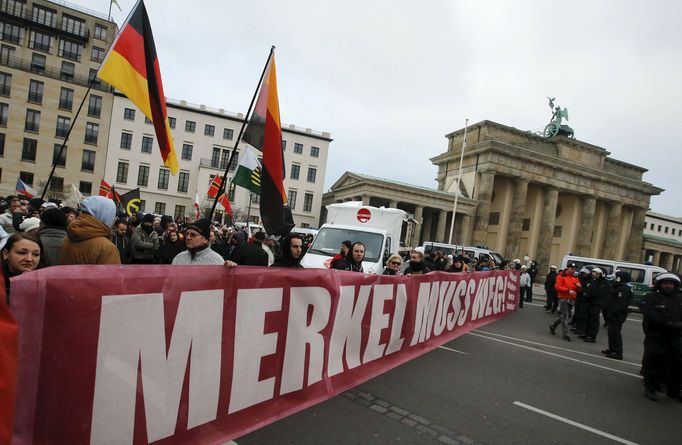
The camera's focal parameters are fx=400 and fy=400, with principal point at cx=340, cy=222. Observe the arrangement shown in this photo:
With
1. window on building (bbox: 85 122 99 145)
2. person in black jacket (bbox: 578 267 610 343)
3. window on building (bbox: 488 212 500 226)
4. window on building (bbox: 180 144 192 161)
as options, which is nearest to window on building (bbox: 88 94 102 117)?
window on building (bbox: 85 122 99 145)

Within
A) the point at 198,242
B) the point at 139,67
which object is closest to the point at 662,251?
the point at 198,242

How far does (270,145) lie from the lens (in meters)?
4.55

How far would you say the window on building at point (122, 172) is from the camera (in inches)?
1988

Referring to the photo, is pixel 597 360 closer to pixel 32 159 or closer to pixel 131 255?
pixel 131 255

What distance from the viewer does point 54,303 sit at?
2.07 metres

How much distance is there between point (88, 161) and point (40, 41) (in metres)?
15.3

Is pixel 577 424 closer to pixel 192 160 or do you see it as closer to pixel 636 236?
pixel 192 160

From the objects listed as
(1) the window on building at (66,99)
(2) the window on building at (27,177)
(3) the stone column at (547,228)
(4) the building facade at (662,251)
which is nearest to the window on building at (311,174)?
(1) the window on building at (66,99)

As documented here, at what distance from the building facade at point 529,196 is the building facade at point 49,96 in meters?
31.5

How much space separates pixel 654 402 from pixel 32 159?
2321 inches

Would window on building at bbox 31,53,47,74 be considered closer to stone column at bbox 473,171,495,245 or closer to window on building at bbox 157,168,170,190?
window on building at bbox 157,168,170,190

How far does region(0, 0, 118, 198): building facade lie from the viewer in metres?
46.1

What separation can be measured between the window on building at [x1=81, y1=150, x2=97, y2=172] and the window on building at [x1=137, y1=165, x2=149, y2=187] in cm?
511

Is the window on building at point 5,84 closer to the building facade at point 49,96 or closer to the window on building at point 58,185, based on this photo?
the building facade at point 49,96
